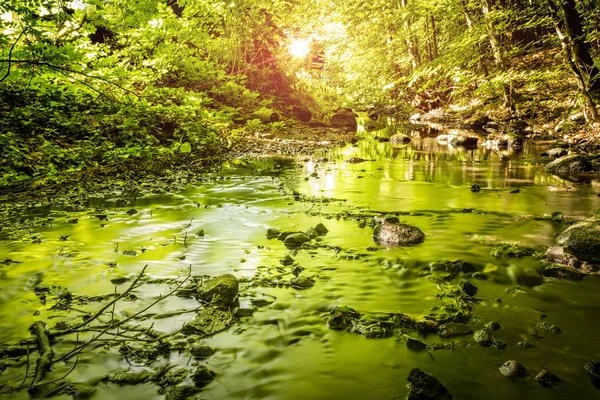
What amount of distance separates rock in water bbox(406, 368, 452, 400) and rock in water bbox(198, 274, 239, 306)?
1.55m

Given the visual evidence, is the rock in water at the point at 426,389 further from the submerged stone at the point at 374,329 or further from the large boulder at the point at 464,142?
the large boulder at the point at 464,142

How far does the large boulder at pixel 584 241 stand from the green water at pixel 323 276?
1.26ft

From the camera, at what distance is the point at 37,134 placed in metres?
7.98

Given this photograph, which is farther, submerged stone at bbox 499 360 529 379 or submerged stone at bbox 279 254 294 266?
submerged stone at bbox 279 254 294 266

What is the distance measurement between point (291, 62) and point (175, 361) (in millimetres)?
19566

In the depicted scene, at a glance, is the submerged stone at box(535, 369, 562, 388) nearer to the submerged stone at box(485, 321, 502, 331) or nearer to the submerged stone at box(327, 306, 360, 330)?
the submerged stone at box(485, 321, 502, 331)

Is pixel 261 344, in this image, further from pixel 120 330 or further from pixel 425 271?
pixel 425 271

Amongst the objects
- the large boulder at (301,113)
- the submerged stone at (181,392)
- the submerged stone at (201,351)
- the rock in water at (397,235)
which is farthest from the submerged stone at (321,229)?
the large boulder at (301,113)

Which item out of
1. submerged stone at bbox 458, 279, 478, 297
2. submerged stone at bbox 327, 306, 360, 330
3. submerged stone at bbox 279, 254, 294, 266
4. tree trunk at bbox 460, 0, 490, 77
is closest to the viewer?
submerged stone at bbox 327, 306, 360, 330

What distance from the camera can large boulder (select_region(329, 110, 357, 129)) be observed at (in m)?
22.8

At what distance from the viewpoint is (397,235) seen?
15.6 ft

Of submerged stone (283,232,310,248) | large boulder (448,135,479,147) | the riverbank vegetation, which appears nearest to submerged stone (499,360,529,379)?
submerged stone (283,232,310,248)

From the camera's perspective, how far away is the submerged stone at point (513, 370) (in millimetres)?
2371

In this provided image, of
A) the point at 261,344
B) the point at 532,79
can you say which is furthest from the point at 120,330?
the point at 532,79
